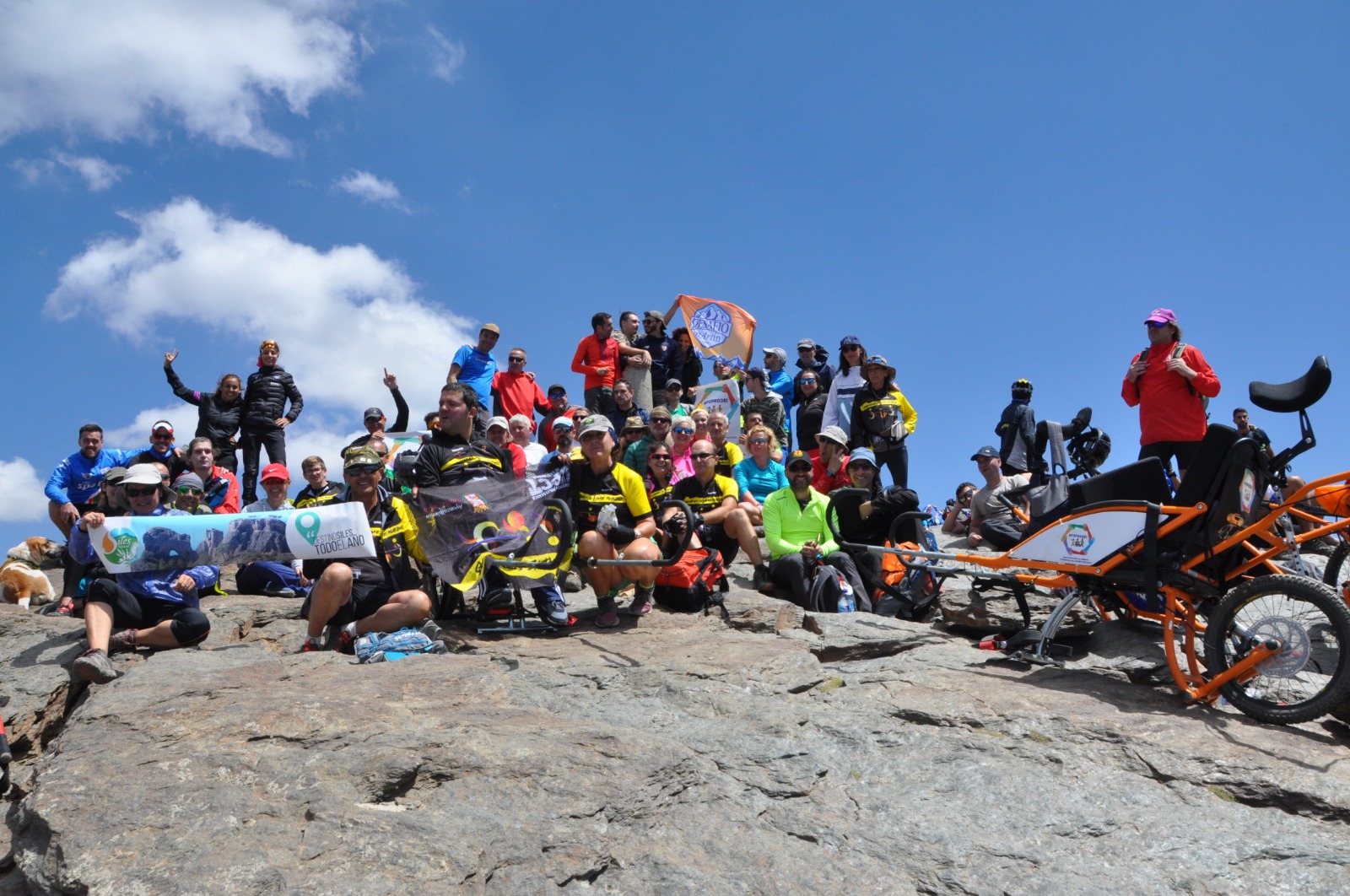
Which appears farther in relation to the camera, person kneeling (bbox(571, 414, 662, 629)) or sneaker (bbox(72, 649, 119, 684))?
person kneeling (bbox(571, 414, 662, 629))

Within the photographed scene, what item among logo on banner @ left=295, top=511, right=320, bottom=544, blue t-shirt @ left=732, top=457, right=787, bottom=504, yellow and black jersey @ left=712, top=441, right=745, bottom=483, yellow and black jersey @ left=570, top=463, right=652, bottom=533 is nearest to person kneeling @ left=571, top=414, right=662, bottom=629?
yellow and black jersey @ left=570, top=463, right=652, bottom=533

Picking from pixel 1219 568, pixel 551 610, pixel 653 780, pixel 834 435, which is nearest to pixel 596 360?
pixel 834 435

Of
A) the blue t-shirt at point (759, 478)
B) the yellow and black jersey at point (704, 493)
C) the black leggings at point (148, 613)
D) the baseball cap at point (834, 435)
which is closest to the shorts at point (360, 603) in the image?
the black leggings at point (148, 613)

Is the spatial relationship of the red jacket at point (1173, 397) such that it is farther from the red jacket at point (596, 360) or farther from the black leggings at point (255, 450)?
the black leggings at point (255, 450)

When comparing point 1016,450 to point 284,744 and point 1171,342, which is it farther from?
point 284,744

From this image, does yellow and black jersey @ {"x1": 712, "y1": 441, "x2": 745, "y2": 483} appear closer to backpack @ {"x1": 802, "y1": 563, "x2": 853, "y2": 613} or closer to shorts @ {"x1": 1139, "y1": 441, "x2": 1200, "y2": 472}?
backpack @ {"x1": 802, "y1": 563, "x2": 853, "y2": 613}

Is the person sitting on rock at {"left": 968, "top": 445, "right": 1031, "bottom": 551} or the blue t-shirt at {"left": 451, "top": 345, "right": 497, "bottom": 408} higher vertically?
the blue t-shirt at {"left": 451, "top": 345, "right": 497, "bottom": 408}

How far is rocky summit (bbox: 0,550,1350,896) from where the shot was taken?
3.33 meters

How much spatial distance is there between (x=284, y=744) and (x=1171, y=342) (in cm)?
680

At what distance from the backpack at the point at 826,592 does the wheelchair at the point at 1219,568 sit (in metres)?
1.57

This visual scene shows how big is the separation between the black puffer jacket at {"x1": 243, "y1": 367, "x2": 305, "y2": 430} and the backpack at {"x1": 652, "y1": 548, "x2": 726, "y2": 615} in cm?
516

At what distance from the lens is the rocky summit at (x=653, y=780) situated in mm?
3326

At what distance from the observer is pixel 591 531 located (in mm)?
6598

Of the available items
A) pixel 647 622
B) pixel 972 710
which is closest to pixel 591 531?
pixel 647 622
